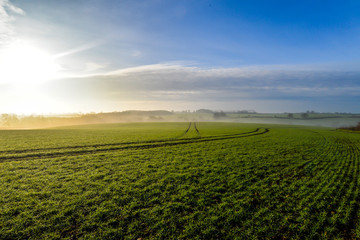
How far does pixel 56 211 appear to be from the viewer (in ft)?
37.1

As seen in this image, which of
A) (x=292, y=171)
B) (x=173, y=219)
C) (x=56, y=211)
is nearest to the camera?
(x=173, y=219)

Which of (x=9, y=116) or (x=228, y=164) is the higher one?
(x=9, y=116)

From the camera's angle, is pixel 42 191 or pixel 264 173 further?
pixel 264 173

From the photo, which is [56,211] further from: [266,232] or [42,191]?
[266,232]

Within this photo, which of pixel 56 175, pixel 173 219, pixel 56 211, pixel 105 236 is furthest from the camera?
pixel 56 175

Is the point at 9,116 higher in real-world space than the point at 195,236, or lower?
higher

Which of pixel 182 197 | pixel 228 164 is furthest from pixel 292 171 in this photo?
pixel 182 197

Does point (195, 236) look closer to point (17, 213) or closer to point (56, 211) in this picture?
point (56, 211)

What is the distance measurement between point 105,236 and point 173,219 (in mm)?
3937

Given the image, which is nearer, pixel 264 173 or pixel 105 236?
pixel 105 236

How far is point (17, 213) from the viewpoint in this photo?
11148mm

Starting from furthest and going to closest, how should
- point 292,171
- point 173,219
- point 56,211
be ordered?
point 292,171, point 56,211, point 173,219

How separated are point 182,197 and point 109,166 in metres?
11.8

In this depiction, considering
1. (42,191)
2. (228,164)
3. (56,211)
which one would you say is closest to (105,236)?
(56,211)
